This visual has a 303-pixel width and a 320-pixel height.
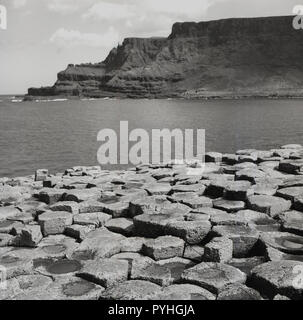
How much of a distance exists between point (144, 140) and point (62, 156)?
29.5 ft

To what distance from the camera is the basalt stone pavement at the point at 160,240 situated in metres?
5.48

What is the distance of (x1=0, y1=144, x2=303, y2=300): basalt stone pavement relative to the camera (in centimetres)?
548

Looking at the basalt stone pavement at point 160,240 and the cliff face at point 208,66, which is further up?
the cliff face at point 208,66

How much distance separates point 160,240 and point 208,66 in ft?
536

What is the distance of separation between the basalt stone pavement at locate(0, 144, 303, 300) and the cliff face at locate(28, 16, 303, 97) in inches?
4948

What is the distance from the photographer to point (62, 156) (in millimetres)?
26609

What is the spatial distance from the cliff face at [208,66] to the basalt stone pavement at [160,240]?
126 metres

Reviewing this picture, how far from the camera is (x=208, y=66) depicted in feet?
543

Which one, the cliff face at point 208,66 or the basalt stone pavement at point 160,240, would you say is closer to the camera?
the basalt stone pavement at point 160,240

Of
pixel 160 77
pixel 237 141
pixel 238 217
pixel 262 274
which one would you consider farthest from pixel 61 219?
pixel 160 77

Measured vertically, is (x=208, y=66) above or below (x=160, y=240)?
Result: above

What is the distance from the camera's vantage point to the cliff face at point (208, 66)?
14688cm

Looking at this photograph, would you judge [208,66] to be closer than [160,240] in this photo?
No

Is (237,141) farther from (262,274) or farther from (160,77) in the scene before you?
(160,77)
